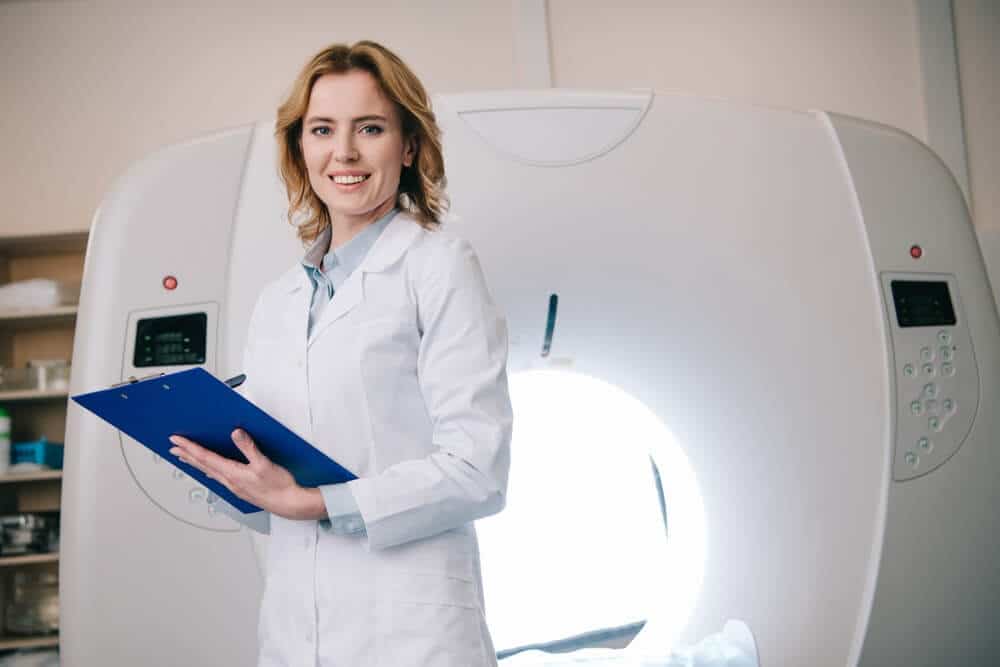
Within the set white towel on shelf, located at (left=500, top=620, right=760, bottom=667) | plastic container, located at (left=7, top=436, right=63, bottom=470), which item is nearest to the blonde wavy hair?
white towel on shelf, located at (left=500, top=620, right=760, bottom=667)

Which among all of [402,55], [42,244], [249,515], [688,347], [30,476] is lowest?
[249,515]

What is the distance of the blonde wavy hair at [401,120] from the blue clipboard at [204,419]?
0.32 metres

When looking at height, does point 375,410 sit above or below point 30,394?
below

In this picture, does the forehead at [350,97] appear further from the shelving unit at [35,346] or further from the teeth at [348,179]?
the shelving unit at [35,346]

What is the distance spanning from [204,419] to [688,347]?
2.85 feet

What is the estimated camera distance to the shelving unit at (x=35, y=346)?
10.0 ft

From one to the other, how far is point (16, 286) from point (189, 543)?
1908mm

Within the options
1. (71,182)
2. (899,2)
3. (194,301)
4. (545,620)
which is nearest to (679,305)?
(194,301)

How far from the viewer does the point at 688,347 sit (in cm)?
156

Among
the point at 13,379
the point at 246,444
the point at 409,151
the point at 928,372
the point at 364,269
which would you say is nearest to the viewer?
the point at 246,444

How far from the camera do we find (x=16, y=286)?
3012mm

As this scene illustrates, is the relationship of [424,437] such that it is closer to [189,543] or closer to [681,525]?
[189,543]

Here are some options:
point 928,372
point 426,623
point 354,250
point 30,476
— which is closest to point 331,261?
point 354,250

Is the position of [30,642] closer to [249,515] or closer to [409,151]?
[249,515]
